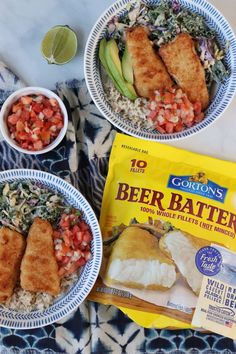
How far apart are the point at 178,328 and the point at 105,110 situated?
80 cm

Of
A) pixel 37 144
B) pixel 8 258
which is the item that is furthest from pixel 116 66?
pixel 8 258

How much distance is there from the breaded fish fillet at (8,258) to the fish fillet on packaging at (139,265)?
317mm

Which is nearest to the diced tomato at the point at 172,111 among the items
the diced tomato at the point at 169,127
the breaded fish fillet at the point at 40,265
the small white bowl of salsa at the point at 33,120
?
the diced tomato at the point at 169,127

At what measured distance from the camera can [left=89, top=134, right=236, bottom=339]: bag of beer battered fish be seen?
6.48 ft

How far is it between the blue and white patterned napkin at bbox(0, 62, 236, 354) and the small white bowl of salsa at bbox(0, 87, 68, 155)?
7 centimetres

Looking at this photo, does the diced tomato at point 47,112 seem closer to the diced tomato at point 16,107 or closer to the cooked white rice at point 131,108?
the diced tomato at point 16,107

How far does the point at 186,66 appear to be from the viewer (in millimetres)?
1871

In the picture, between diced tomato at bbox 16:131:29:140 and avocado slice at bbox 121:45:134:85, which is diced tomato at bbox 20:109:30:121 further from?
avocado slice at bbox 121:45:134:85

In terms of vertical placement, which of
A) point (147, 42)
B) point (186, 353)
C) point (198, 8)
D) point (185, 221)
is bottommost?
point (186, 353)

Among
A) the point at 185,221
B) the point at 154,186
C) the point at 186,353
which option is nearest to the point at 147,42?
the point at 154,186

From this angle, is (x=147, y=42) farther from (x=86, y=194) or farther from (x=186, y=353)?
(x=186, y=353)

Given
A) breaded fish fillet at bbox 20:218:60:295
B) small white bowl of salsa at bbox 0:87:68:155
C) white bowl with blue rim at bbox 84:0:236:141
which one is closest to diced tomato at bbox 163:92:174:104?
white bowl with blue rim at bbox 84:0:236:141

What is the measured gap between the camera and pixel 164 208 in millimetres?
2016

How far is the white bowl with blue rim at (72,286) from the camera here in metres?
1.87
